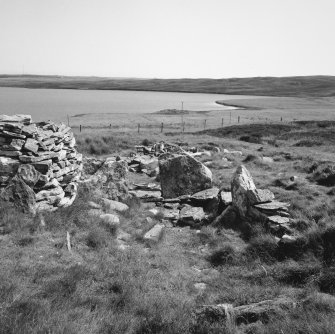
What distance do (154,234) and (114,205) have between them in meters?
2.40

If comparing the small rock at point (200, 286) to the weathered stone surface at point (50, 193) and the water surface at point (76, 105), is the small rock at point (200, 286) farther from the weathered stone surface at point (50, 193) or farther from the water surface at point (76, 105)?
the water surface at point (76, 105)

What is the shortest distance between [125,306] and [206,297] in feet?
5.69

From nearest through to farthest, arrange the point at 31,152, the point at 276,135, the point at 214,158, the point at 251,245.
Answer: the point at 251,245, the point at 31,152, the point at 214,158, the point at 276,135

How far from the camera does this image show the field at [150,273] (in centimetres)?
552

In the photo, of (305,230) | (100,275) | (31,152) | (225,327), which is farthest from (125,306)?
(31,152)

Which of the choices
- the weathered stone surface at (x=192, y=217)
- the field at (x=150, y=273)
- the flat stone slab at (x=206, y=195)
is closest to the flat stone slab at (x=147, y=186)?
the flat stone slab at (x=206, y=195)

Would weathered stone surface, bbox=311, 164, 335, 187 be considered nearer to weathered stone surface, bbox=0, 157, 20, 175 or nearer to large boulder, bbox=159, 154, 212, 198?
large boulder, bbox=159, 154, 212, 198

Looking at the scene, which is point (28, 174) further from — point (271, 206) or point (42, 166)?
point (271, 206)

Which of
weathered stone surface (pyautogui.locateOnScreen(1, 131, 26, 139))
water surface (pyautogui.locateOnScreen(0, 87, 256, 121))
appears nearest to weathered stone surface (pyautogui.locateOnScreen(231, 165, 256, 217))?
weathered stone surface (pyautogui.locateOnScreen(1, 131, 26, 139))

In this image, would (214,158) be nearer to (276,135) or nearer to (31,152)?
(31,152)

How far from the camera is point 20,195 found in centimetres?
962

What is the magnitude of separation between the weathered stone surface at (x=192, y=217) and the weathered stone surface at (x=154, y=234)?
3.81 ft

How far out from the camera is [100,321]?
18.2 ft

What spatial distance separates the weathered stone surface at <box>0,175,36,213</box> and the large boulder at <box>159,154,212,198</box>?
5791 mm
